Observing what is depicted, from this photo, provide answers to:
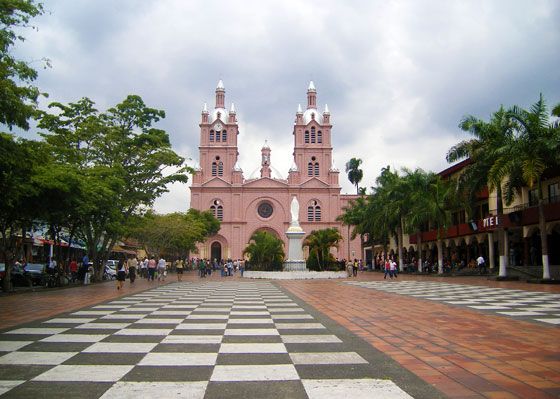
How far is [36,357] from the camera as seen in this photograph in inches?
196

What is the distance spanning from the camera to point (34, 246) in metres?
39.7

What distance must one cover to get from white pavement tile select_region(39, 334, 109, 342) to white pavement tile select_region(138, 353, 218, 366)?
1.44 meters

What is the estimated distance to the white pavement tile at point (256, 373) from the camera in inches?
162

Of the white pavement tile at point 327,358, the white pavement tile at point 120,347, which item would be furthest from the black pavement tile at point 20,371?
the white pavement tile at point 327,358

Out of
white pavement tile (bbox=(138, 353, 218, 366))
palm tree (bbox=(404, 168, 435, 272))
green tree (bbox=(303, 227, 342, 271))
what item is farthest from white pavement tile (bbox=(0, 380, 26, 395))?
palm tree (bbox=(404, 168, 435, 272))

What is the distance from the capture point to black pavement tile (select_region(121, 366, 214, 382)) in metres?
4.11

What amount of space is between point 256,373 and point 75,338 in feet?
10.3

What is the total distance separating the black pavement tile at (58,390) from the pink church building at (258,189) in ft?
184

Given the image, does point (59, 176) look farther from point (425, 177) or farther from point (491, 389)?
point (425, 177)

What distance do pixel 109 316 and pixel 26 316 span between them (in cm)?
163

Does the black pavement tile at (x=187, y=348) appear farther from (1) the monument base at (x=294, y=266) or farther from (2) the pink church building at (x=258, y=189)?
(2) the pink church building at (x=258, y=189)

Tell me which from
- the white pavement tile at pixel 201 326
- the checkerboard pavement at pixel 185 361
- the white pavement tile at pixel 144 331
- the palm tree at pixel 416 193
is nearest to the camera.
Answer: the checkerboard pavement at pixel 185 361

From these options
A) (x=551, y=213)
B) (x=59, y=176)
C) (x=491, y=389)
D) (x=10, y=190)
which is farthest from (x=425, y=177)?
(x=491, y=389)

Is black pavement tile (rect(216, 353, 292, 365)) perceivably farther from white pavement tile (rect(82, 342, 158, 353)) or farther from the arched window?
the arched window
